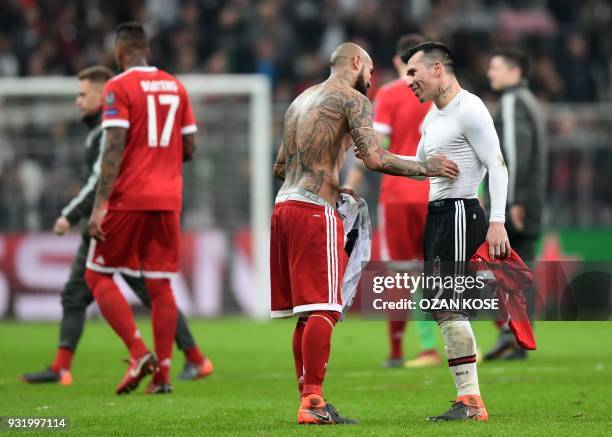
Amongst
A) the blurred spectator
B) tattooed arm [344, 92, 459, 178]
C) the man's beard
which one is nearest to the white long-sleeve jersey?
tattooed arm [344, 92, 459, 178]

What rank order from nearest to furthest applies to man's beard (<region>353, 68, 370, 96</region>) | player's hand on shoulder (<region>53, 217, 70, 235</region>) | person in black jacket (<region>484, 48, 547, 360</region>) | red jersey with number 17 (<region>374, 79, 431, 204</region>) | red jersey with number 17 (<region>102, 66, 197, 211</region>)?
man's beard (<region>353, 68, 370, 96</region>) → red jersey with number 17 (<region>102, 66, 197, 211</region>) → player's hand on shoulder (<region>53, 217, 70, 235</region>) → red jersey with number 17 (<region>374, 79, 431, 204</region>) → person in black jacket (<region>484, 48, 547, 360</region>)

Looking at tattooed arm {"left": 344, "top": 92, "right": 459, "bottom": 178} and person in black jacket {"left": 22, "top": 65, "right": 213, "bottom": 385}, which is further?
person in black jacket {"left": 22, "top": 65, "right": 213, "bottom": 385}

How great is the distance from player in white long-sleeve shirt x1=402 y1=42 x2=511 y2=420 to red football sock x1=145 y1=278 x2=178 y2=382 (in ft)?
8.38

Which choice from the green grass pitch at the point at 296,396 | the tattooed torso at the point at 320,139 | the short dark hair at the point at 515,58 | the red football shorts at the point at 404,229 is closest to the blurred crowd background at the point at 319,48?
the green grass pitch at the point at 296,396

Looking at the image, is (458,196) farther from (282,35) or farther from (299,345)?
(282,35)

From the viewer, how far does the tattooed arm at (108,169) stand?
8898 mm

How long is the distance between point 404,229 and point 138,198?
2755mm

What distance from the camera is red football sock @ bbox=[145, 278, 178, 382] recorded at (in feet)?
30.0

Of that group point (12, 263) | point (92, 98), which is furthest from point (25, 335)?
point (92, 98)

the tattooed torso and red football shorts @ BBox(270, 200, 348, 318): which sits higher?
the tattooed torso

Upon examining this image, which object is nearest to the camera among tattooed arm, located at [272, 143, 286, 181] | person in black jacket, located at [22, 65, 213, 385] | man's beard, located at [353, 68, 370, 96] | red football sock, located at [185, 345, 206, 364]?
man's beard, located at [353, 68, 370, 96]

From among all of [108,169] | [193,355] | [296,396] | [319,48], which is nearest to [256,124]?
[319,48]

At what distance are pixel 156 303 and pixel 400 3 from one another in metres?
13.8

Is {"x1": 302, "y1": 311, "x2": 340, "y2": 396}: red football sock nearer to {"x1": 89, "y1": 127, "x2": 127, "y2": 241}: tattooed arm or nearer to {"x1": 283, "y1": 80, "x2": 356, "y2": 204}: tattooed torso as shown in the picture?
{"x1": 283, "y1": 80, "x2": 356, "y2": 204}: tattooed torso
